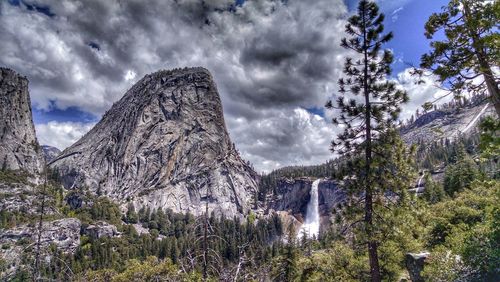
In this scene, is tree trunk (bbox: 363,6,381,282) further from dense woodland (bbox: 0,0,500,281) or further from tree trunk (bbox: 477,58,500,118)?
tree trunk (bbox: 477,58,500,118)

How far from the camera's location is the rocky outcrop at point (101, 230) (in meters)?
157

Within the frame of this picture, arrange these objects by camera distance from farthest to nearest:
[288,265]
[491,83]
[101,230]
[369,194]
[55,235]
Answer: [101,230] < [55,235] < [288,265] < [369,194] < [491,83]

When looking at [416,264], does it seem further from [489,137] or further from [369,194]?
[489,137]

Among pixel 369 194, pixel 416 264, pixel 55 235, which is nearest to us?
pixel 369 194

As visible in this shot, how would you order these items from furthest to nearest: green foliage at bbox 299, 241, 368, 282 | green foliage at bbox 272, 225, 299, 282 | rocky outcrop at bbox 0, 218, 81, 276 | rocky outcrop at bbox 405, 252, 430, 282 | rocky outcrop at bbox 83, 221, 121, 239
Result: rocky outcrop at bbox 83, 221, 121, 239 < rocky outcrop at bbox 0, 218, 81, 276 < green foliage at bbox 272, 225, 299, 282 < green foliage at bbox 299, 241, 368, 282 < rocky outcrop at bbox 405, 252, 430, 282

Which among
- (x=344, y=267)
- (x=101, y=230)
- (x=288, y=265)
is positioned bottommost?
(x=101, y=230)

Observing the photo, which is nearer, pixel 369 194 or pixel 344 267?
pixel 369 194

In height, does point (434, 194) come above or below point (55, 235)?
above

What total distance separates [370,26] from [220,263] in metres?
16.8

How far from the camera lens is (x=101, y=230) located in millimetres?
160125

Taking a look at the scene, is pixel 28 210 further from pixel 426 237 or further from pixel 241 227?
pixel 426 237

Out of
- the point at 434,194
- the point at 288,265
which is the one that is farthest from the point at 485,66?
the point at 434,194

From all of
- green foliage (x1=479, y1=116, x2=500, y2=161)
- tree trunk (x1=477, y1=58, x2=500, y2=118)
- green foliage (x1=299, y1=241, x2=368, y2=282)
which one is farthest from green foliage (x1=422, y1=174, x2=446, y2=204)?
green foliage (x1=479, y1=116, x2=500, y2=161)

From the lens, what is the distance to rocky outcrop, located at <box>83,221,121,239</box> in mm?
157450
